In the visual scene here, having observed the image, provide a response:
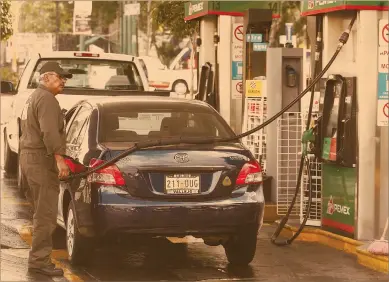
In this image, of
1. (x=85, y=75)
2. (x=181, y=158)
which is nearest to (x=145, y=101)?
(x=181, y=158)

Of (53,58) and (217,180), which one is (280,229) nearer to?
(217,180)

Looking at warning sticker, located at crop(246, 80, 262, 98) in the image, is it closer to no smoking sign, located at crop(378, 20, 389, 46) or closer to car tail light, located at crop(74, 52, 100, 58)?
car tail light, located at crop(74, 52, 100, 58)

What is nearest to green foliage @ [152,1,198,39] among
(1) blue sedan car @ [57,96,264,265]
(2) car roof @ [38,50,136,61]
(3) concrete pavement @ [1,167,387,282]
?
(2) car roof @ [38,50,136,61]

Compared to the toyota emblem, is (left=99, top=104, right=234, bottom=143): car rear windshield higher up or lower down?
higher up

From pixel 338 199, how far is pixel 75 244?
324cm

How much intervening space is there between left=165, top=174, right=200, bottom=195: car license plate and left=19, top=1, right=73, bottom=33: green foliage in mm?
58665

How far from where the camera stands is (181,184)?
1011 cm

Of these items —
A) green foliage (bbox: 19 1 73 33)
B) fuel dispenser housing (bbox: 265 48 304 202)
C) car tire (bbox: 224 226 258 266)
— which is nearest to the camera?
car tire (bbox: 224 226 258 266)

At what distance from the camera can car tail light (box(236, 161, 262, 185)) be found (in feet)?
33.8

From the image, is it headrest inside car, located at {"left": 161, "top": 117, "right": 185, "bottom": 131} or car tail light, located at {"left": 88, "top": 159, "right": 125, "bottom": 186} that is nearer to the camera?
car tail light, located at {"left": 88, "top": 159, "right": 125, "bottom": 186}

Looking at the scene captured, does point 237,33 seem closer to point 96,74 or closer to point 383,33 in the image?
point 96,74

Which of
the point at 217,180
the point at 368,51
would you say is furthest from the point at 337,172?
the point at 217,180

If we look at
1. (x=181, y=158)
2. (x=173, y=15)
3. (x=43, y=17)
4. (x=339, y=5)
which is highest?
(x=43, y=17)

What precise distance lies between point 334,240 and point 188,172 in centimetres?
280
